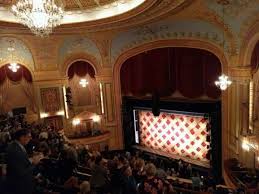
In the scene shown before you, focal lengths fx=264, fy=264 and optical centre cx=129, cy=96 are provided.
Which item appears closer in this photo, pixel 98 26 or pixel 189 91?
pixel 98 26

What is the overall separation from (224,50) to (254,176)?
3922mm

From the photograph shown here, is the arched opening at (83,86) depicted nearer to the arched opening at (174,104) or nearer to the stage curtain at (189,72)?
the arched opening at (174,104)

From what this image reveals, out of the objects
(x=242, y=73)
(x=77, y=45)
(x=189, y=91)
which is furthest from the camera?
(x=77, y=45)

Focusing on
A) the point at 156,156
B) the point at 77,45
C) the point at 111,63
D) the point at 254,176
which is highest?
the point at 77,45

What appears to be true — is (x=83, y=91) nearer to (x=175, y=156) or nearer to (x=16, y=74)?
(x=16, y=74)

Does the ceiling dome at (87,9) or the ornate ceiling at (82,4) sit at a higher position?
the ornate ceiling at (82,4)

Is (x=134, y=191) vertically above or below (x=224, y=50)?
below

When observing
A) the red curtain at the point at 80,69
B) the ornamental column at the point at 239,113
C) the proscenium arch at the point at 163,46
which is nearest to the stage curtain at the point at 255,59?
the ornamental column at the point at 239,113

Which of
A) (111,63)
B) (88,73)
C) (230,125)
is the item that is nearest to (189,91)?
(230,125)

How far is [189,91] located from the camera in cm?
1046

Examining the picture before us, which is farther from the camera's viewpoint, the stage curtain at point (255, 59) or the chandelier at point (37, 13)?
the stage curtain at point (255, 59)

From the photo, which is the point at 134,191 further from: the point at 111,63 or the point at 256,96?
the point at 111,63

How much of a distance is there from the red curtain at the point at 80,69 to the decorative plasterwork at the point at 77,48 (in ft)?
2.05

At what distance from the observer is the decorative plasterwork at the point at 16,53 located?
1065cm
